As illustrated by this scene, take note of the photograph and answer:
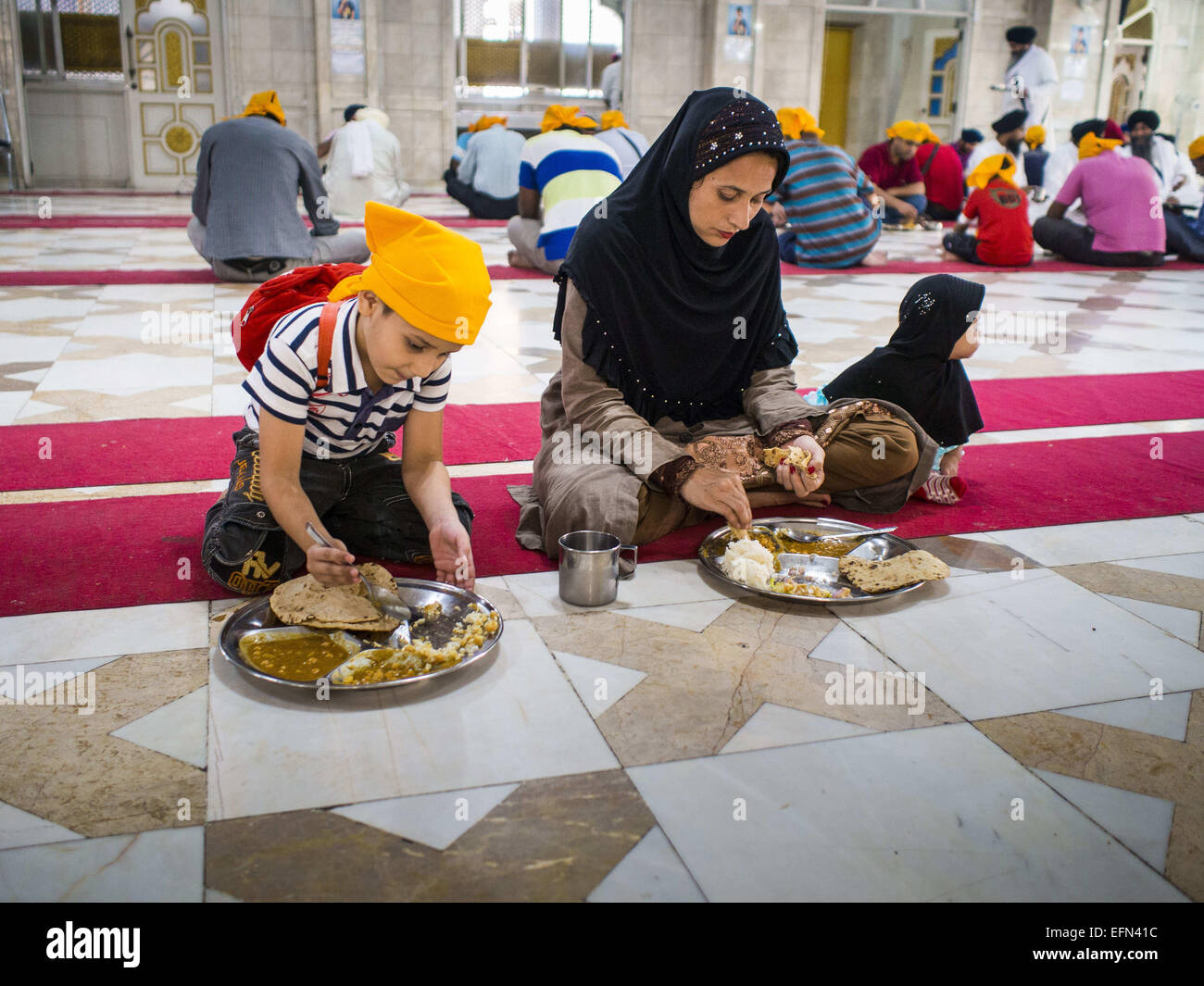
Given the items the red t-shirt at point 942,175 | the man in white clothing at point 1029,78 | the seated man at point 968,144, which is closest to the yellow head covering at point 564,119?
the red t-shirt at point 942,175

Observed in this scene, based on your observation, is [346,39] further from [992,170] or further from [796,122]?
[992,170]

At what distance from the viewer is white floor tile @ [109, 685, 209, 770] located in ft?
4.35

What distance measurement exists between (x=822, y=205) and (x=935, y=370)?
156 inches

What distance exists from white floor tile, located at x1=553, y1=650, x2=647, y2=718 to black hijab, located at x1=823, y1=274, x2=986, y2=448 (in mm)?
1195

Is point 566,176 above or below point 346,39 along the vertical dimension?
below

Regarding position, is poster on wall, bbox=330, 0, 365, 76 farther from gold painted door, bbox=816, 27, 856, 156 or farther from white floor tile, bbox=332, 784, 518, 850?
white floor tile, bbox=332, 784, 518, 850

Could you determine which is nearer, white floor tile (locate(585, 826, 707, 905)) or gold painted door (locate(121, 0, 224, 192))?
white floor tile (locate(585, 826, 707, 905))

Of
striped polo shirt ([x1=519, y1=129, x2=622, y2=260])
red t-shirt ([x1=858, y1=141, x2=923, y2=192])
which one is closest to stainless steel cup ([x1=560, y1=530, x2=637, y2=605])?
striped polo shirt ([x1=519, y1=129, x2=622, y2=260])

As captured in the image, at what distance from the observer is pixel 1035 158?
10125 millimetres

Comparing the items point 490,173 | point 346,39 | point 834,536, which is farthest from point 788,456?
point 346,39

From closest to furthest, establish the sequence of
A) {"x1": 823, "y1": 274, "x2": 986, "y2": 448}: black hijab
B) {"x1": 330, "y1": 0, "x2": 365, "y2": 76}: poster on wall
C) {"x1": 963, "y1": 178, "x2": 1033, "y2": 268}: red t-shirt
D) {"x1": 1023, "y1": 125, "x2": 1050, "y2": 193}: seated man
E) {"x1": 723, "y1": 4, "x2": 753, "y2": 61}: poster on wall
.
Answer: {"x1": 823, "y1": 274, "x2": 986, "y2": 448}: black hijab → {"x1": 963, "y1": 178, "x2": 1033, "y2": 268}: red t-shirt → {"x1": 1023, "y1": 125, "x2": 1050, "y2": 193}: seated man → {"x1": 330, "y1": 0, "x2": 365, "y2": 76}: poster on wall → {"x1": 723, "y1": 4, "x2": 753, "y2": 61}: poster on wall

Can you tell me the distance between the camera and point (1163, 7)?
515 inches

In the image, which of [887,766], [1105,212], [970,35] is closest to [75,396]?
[887,766]
